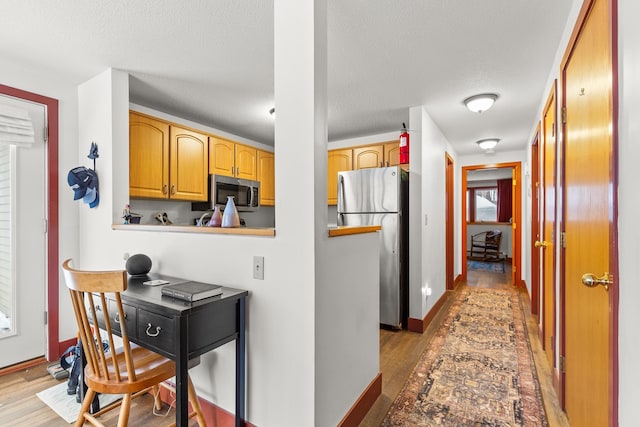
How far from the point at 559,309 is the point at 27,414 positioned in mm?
3256

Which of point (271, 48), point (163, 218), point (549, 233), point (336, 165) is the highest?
point (271, 48)

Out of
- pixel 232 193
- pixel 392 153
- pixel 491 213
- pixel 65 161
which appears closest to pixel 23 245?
pixel 65 161

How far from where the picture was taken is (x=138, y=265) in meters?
1.79

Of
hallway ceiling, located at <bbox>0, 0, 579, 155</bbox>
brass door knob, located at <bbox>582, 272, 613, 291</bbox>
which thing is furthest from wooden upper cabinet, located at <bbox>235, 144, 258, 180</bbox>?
brass door knob, located at <bbox>582, 272, 613, 291</bbox>

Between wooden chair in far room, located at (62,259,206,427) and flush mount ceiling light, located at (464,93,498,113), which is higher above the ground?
flush mount ceiling light, located at (464,93,498,113)

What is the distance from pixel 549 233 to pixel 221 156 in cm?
335

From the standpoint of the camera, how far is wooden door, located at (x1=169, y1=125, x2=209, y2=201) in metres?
3.16

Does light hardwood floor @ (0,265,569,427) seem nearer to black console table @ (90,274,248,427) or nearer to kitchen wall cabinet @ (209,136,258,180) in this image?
black console table @ (90,274,248,427)

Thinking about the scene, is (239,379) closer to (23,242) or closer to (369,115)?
(23,242)

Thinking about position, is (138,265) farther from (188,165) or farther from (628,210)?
(628,210)

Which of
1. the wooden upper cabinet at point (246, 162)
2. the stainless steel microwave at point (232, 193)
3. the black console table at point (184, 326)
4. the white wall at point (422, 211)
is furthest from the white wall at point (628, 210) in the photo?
the wooden upper cabinet at point (246, 162)

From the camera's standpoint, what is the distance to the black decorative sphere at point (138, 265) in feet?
5.86

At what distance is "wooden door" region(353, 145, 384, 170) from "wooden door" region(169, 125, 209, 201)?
6.20 ft

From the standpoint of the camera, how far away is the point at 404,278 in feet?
11.1
